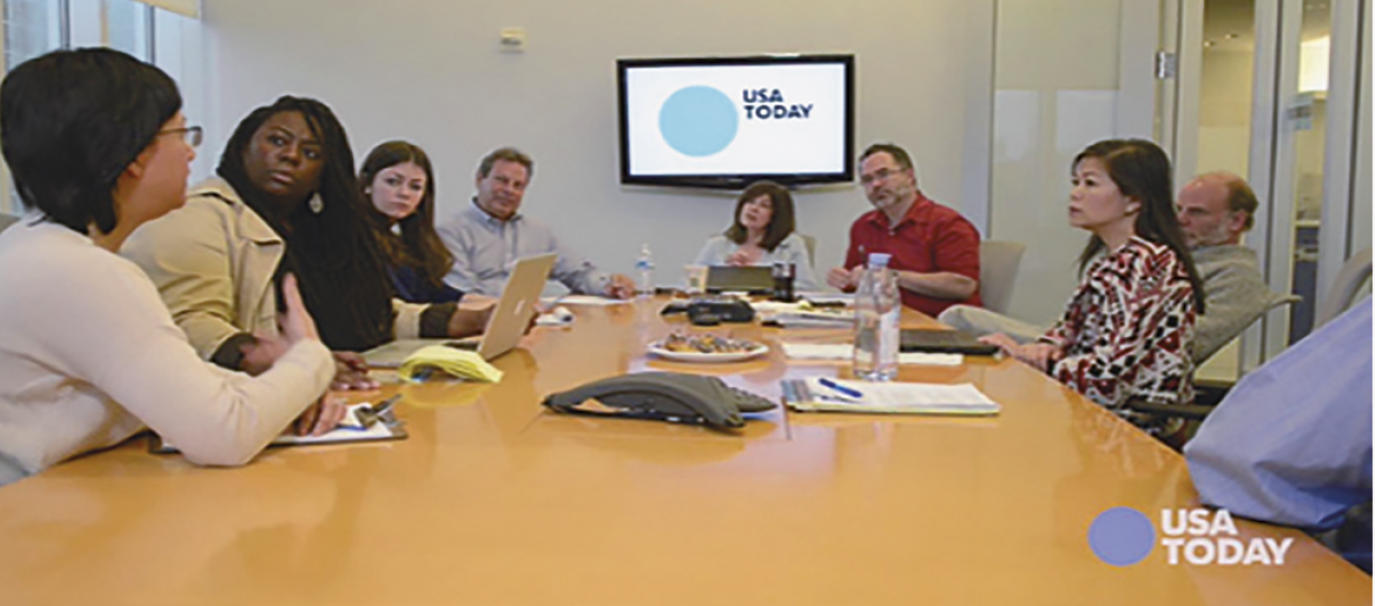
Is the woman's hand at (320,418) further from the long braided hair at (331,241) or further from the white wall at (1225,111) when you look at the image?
the white wall at (1225,111)

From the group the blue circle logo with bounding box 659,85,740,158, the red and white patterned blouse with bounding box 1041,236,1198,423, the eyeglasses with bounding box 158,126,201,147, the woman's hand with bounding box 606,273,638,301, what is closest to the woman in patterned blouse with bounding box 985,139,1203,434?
the red and white patterned blouse with bounding box 1041,236,1198,423

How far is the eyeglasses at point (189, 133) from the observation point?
1.39 metres

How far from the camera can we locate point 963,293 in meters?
4.17

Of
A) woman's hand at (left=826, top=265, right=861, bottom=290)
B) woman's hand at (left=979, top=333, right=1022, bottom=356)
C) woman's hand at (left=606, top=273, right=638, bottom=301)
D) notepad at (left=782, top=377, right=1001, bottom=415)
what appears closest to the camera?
notepad at (left=782, top=377, right=1001, bottom=415)

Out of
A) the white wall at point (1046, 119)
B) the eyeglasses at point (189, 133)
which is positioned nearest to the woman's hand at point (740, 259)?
the white wall at point (1046, 119)

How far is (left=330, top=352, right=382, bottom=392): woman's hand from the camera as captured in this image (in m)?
1.74

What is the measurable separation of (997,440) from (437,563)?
78cm

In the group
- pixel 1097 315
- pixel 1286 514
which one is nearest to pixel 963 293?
pixel 1097 315

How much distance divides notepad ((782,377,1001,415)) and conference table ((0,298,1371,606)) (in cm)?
4

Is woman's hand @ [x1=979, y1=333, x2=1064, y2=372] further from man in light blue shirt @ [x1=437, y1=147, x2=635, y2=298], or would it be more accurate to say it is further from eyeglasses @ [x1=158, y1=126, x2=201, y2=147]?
man in light blue shirt @ [x1=437, y1=147, x2=635, y2=298]

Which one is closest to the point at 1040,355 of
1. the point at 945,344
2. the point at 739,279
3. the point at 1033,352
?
the point at 1033,352

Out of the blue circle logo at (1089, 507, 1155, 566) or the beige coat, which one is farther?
the beige coat

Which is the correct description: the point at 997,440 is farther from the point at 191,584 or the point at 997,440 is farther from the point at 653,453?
the point at 191,584

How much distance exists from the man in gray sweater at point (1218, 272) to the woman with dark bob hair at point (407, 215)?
5.37ft
